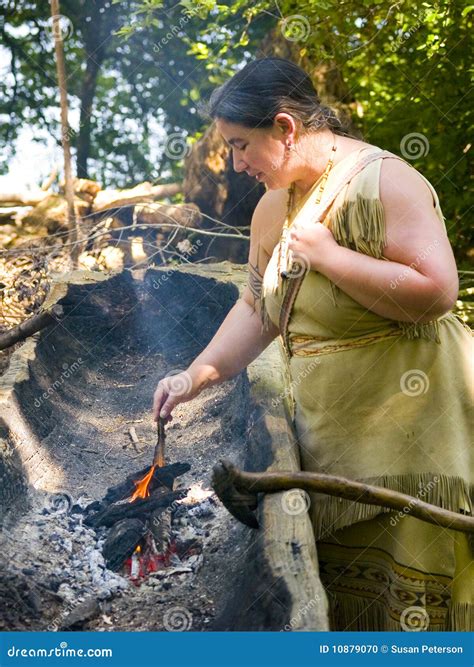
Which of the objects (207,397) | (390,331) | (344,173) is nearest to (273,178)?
(344,173)

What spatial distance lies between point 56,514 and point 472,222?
4.40 metres

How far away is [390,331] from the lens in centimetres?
230

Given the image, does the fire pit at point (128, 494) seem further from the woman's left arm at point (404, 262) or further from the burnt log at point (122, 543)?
the woman's left arm at point (404, 262)

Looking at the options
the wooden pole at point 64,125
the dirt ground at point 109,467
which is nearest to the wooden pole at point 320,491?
the dirt ground at point 109,467

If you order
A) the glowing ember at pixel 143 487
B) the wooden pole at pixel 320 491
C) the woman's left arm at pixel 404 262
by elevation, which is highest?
the woman's left arm at pixel 404 262

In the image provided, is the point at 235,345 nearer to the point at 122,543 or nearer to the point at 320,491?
the point at 320,491

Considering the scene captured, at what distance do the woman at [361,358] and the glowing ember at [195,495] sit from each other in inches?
38.3

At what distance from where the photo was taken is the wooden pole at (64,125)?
22.9 feet

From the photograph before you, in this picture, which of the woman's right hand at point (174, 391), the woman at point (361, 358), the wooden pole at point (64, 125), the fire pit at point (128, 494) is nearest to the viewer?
the woman at point (361, 358)

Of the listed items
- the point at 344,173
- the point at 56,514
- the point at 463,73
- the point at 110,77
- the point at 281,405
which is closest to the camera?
the point at 344,173

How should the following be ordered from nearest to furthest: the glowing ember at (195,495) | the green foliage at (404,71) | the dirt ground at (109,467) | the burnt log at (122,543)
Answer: the dirt ground at (109,467) → the burnt log at (122,543) → the glowing ember at (195,495) → the green foliage at (404,71)

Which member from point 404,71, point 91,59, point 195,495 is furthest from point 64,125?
point 195,495

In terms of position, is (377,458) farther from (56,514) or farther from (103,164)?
(103,164)

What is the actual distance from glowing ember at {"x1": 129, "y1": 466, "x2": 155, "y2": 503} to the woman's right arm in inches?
19.4
